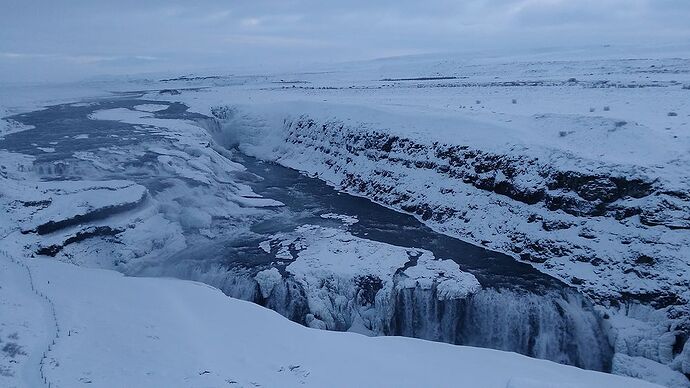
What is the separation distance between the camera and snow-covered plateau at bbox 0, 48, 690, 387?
476 inches

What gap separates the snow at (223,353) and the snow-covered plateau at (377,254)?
0.07 metres

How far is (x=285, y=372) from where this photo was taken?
11.2 m

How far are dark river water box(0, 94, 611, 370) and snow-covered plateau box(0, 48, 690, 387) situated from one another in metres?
0.08

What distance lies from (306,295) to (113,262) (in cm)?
867

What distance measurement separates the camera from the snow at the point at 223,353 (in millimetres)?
10625

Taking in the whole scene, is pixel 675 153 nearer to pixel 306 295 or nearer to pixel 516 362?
pixel 516 362

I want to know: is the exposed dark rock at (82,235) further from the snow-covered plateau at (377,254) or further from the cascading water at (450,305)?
the cascading water at (450,305)

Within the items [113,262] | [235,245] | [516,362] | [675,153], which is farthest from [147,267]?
[675,153]

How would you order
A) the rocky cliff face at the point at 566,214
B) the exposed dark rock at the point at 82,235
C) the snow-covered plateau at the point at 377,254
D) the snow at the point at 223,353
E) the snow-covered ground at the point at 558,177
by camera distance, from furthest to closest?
the exposed dark rock at the point at 82,235
the snow-covered ground at the point at 558,177
the rocky cliff face at the point at 566,214
the snow-covered plateau at the point at 377,254
the snow at the point at 223,353

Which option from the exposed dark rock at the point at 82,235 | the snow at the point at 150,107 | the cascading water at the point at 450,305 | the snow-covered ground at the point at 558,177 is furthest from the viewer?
the snow at the point at 150,107

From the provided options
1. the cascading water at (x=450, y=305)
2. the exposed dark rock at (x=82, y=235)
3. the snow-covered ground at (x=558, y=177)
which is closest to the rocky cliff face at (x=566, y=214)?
the snow-covered ground at (x=558, y=177)

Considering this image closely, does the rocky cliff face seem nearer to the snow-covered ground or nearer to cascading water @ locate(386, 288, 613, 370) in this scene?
the snow-covered ground

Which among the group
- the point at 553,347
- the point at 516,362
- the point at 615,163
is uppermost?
the point at 615,163

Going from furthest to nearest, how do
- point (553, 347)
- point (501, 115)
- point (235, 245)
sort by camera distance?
1. point (501, 115)
2. point (235, 245)
3. point (553, 347)
